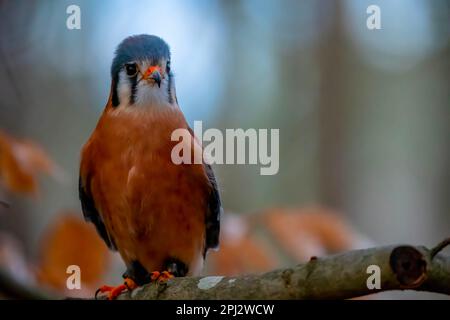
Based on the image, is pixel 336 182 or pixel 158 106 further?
pixel 336 182

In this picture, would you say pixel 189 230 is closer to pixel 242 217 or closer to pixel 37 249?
pixel 242 217

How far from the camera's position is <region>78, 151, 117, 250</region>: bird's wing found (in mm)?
1762

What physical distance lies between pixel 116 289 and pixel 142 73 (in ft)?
1.60

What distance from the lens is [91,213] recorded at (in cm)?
181

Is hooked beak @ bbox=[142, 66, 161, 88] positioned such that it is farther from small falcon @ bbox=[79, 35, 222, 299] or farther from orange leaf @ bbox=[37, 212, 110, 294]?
orange leaf @ bbox=[37, 212, 110, 294]

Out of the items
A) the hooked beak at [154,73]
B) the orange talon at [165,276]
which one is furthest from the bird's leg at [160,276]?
the hooked beak at [154,73]

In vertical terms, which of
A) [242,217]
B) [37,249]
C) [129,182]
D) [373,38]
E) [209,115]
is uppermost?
[373,38]

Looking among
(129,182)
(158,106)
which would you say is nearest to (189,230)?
(129,182)

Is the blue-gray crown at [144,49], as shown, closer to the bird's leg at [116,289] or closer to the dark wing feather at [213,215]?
the dark wing feather at [213,215]

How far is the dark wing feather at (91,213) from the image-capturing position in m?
1.78

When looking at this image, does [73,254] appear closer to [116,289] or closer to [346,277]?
[116,289]

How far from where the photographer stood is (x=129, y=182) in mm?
1656

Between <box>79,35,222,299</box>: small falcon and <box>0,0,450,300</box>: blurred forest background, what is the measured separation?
74 millimetres
